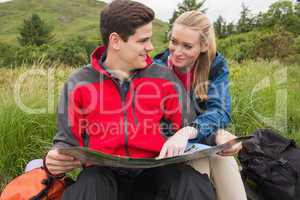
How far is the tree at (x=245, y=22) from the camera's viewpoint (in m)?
26.0

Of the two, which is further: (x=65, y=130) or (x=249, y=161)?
(x=249, y=161)

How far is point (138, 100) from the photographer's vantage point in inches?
93.1

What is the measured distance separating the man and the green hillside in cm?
7025

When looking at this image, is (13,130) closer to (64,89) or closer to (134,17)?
(64,89)

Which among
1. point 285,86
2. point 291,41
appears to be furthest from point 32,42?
point 285,86

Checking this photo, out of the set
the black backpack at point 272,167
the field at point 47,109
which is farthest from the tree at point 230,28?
the black backpack at point 272,167

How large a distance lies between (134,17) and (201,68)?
678mm

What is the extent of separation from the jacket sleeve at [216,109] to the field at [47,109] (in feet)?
5.00

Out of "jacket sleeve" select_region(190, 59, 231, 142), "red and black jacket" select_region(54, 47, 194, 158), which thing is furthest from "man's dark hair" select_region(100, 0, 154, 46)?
"jacket sleeve" select_region(190, 59, 231, 142)

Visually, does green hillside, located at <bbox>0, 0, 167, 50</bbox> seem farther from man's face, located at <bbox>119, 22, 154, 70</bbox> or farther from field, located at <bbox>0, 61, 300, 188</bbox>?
man's face, located at <bbox>119, 22, 154, 70</bbox>

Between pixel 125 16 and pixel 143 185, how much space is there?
0.86 meters

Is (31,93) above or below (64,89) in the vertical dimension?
below

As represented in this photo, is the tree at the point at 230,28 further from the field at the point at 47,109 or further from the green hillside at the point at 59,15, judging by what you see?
the green hillside at the point at 59,15

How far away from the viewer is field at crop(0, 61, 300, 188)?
3.49 m
